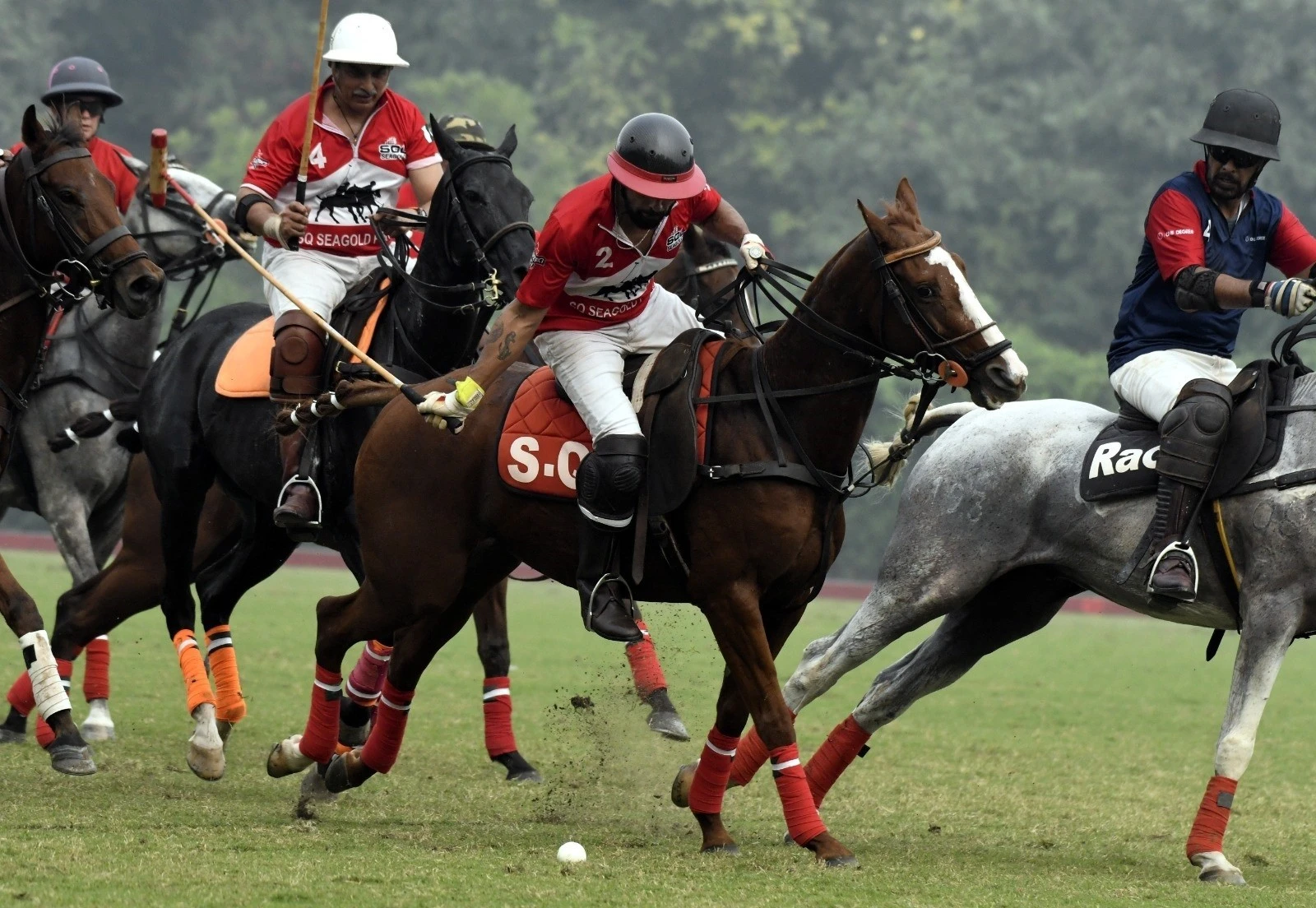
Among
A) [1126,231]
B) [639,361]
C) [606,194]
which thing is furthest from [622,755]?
[1126,231]

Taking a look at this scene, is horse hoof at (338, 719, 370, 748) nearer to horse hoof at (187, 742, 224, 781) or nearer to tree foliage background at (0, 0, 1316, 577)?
horse hoof at (187, 742, 224, 781)

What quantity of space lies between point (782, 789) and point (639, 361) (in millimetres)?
1753

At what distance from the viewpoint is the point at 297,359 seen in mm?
8312

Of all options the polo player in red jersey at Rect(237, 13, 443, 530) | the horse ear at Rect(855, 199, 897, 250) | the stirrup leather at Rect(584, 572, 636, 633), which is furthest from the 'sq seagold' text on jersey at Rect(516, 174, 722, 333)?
the polo player in red jersey at Rect(237, 13, 443, 530)

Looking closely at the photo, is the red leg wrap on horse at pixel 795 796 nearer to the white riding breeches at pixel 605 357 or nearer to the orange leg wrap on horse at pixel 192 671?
the white riding breeches at pixel 605 357

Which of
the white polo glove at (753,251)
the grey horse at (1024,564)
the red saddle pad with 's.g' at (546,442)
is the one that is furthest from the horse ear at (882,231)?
the grey horse at (1024,564)

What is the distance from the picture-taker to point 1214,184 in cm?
770

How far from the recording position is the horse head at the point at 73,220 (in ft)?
24.5

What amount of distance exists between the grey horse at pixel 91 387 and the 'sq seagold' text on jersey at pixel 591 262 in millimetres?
3816

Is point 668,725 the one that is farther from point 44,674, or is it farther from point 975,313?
point 975,313

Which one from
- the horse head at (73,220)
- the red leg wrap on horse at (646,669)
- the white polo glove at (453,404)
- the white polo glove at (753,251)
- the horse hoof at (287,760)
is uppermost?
the white polo glove at (753,251)

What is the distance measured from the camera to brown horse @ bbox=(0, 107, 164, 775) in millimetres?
7496

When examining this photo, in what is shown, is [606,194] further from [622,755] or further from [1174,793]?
[1174,793]

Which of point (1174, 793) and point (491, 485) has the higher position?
point (491, 485)
